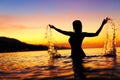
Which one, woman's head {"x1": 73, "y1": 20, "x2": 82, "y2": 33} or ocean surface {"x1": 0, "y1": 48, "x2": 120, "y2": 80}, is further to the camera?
Result: woman's head {"x1": 73, "y1": 20, "x2": 82, "y2": 33}

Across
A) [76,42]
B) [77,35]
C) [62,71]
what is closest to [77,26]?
[77,35]

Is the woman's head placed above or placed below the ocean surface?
above

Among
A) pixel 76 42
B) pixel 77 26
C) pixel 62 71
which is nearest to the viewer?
pixel 62 71

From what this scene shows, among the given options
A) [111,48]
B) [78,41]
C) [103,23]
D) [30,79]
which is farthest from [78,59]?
[111,48]

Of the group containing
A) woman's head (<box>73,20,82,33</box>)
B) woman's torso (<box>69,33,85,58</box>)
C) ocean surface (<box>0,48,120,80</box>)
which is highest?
woman's head (<box>73,20,82,33</box>)

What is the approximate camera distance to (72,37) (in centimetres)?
1438

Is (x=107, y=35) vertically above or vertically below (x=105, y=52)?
above

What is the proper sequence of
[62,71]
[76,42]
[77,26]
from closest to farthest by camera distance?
[62,71] < [77,26] < [76,42]

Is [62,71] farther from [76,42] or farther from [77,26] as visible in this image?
[77,26]

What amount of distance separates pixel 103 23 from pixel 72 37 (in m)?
1.88

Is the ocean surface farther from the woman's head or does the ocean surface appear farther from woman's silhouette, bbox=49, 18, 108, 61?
the woman's head

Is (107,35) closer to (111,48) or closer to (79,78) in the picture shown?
(111,48)

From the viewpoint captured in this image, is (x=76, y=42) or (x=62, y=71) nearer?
(x=62, y=71)

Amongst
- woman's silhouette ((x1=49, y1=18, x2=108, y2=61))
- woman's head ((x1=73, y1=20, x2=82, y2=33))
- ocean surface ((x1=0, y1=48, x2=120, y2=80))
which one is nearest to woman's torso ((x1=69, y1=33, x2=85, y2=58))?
A: woman's silhouette ((x1=49, y1=18, x2=108, y2=61))
